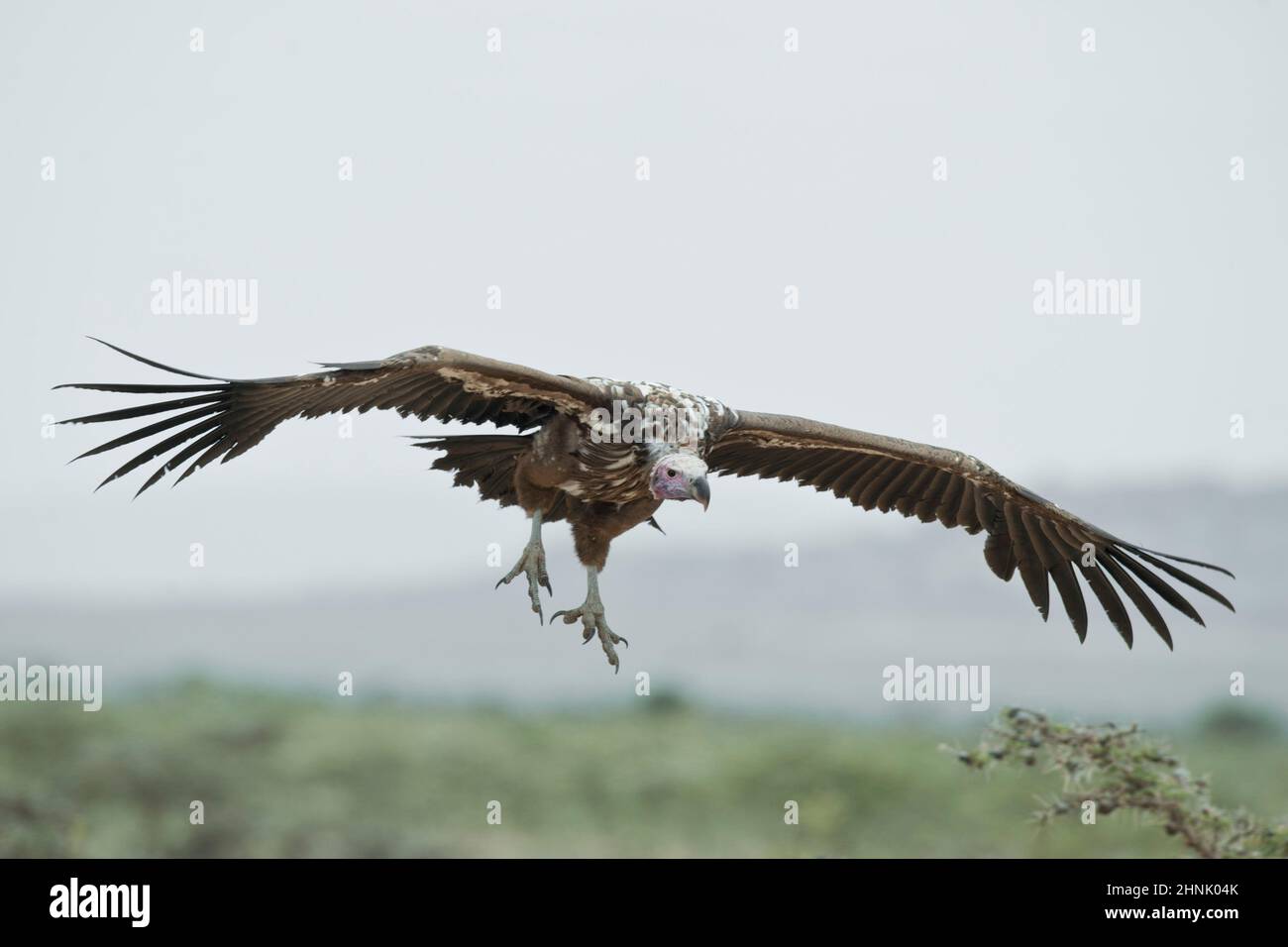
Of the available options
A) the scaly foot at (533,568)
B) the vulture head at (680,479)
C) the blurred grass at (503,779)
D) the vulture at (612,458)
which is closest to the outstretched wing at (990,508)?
the vulture at (612,458)

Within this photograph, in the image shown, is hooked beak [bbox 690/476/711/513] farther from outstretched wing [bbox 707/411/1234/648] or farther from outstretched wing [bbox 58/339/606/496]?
outstretched wing [bbox 707/411/1234/648]

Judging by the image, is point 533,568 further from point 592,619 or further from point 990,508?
point 990,508

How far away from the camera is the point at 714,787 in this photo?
1321 inches

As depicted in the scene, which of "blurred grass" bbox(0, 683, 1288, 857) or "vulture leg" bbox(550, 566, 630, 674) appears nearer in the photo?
"vulture leg" bbox(550, 566, 630, 674)

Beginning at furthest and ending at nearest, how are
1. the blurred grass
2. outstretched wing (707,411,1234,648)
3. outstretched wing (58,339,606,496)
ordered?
the blurred grass, outstretched wing (707,411,1234,648), outstretched wing (58,339,606,496)

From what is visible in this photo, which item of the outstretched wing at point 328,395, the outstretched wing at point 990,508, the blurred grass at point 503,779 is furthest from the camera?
the blurred grass at point 503,779

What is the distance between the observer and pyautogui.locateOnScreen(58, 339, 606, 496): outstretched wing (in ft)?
25.7

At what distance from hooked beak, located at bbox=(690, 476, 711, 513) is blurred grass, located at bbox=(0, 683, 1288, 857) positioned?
2162cm

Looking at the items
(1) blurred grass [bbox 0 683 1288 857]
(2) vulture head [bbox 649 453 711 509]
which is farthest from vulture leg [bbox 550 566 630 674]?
(1) blurred grass [bbox 0 683 1288 857]

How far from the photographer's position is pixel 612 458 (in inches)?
333

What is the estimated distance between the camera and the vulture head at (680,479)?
8.12 metres

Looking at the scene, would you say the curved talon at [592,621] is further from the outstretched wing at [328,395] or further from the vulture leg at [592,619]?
the outstretched wing at [328,395]

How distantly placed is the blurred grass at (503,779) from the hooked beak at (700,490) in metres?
21.6
